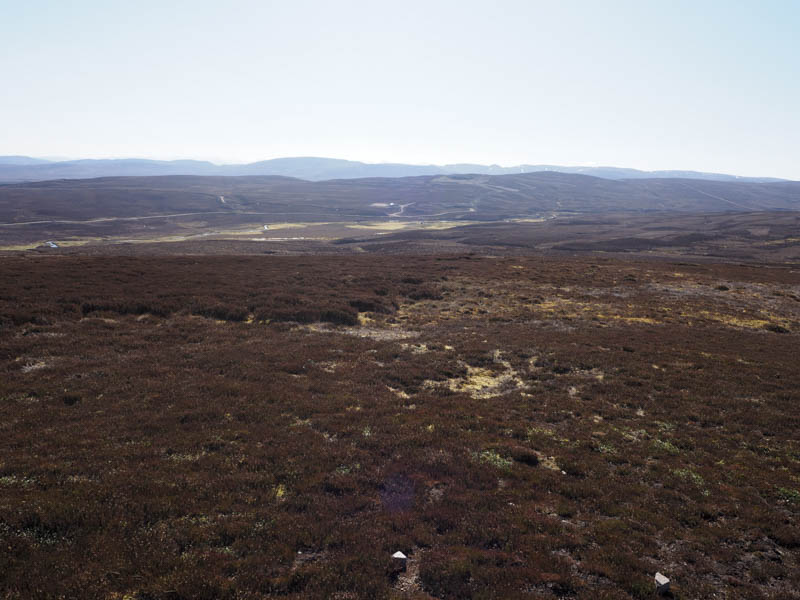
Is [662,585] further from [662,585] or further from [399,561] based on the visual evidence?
[399,561]

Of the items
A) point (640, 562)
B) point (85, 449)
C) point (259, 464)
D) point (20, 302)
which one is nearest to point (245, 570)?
point (259, 464)

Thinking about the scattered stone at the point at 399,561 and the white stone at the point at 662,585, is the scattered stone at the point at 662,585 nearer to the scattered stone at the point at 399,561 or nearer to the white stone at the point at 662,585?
the white stone at the point at 662,585

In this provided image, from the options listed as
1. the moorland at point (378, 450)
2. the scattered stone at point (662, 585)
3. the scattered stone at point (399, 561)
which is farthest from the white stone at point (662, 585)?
the scattered stone at point (399, 561)

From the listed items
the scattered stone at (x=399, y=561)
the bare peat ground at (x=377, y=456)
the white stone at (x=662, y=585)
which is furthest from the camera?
the scattered stone at (x=399, y=561)

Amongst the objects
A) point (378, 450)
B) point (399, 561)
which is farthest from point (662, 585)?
point (378, 450)

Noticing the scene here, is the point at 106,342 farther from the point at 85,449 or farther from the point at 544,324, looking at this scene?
the point at 544,324

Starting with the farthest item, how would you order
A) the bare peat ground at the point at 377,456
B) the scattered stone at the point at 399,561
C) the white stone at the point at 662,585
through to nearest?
the scattered stone at the point at 399,561
the bare peat ground at the point at 377,456
the white stone at the point at 662,585

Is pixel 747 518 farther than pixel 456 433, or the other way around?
pixel 456 433

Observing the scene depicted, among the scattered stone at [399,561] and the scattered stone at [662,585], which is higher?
the scattered stone at [399,561]
